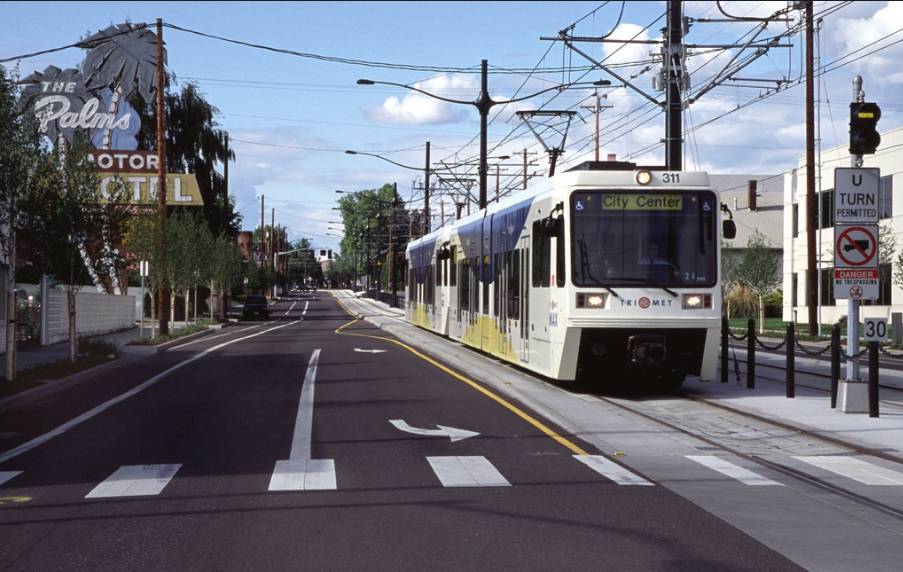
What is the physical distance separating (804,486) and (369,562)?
464 cm

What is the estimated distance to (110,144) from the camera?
58406 mm

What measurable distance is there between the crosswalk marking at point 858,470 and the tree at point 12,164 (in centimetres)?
1399

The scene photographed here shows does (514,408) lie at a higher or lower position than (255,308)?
lower

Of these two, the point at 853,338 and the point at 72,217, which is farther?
the point at 72,217

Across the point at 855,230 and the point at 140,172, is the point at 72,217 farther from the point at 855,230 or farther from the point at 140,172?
the point at 140,172

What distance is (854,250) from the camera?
15.4m

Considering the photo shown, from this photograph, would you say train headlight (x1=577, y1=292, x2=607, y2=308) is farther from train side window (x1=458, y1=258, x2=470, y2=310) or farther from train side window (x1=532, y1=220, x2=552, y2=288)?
train side window (x1=458, y1=258, x2=470, y2=310)

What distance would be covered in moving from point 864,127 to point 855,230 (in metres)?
1.37

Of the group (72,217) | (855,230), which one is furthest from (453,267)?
(855,230)

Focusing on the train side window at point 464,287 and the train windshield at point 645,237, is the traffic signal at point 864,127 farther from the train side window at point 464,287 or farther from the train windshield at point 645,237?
the train side window at point 464,287

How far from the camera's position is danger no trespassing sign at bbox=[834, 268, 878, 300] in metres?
15.2

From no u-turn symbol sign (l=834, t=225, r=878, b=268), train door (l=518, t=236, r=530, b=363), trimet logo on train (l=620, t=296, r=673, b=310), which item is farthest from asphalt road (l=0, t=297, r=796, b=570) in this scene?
no u-turn symbol sign (l=834, t=225, r=878, b=268)

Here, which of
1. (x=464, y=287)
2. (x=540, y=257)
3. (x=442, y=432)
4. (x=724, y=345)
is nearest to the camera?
(x=442, y=432)

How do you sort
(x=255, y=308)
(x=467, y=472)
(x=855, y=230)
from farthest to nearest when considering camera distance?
(x=255, y=308)
(x=855, y=230)
(x=467, y=472)
